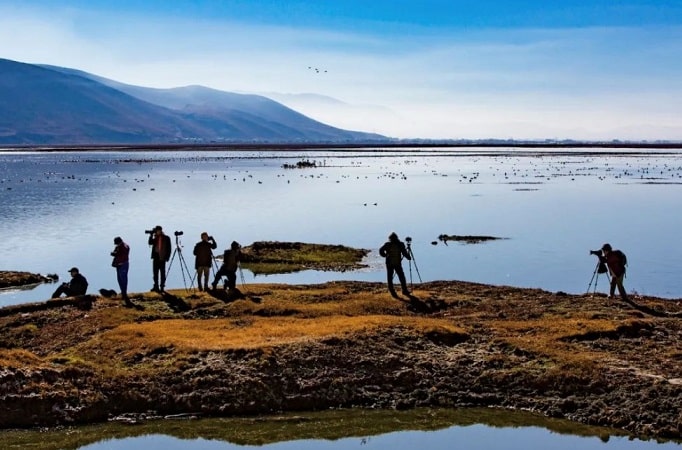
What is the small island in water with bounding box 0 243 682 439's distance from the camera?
2167 cm

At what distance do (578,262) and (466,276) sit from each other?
979cm

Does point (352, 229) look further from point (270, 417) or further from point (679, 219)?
point (270, 417)

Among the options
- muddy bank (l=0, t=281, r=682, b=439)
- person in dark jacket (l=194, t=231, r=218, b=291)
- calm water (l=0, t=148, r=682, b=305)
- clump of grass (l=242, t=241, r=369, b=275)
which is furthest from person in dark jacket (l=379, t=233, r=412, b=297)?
clump of grass (l=242, t=241, r=369, b=275)

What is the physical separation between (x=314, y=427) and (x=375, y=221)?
54.0 meters

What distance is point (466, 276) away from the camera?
4500 centimetres

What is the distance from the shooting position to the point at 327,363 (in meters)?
23.9

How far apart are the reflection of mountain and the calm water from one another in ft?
65.0

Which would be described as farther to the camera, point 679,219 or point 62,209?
point 62,209

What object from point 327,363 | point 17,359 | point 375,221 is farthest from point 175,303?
point 375,221

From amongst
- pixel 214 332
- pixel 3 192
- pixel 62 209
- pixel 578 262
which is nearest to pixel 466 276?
pixel 578 262

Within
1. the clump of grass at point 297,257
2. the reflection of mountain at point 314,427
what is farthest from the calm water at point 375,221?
the reflection of mountain at point 314,427

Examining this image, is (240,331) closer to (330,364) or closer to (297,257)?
(330,364)

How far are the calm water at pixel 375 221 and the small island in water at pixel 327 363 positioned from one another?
41.3ft

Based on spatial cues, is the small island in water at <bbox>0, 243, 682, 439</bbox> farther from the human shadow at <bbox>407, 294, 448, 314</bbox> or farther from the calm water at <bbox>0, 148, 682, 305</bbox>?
the calm water at <bbox>0, 148, 682, 305</bbox>
